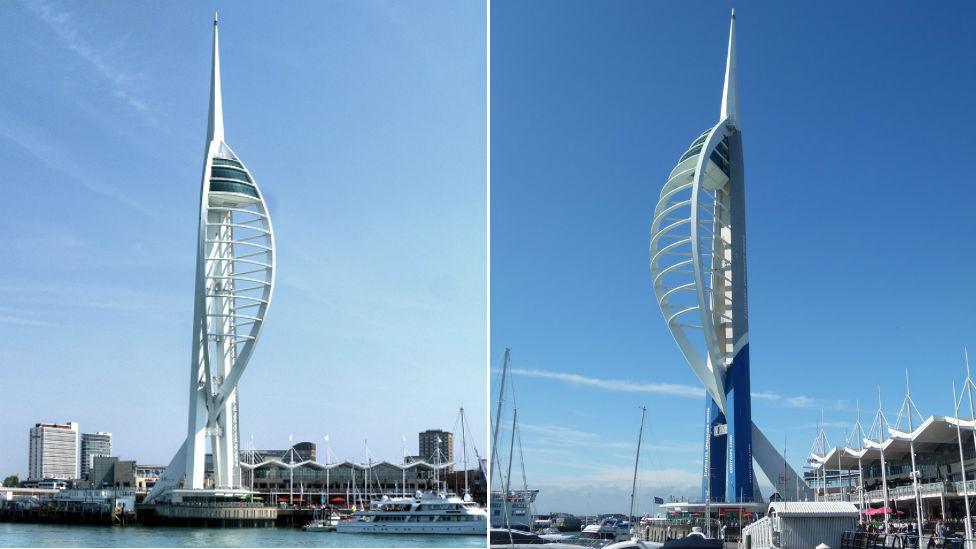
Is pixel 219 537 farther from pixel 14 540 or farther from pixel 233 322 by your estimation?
pixel 233 322

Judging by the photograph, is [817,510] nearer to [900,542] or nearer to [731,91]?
[900,542]

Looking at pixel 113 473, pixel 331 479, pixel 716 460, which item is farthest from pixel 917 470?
pixel 113 473

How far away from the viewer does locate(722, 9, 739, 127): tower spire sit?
108 ft

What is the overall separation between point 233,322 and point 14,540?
14295mm

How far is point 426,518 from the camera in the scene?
3975 cm

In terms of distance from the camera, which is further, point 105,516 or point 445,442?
point 445,442

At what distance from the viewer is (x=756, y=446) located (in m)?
30.3

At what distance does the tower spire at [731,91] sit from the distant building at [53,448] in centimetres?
11021

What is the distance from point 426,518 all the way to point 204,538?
8389 millimetres

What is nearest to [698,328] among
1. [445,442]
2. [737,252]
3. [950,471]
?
[737,252]

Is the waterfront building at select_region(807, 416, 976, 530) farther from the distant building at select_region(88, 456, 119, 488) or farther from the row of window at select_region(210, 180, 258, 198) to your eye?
the distant building at select_region(88, 456, 119, 488)

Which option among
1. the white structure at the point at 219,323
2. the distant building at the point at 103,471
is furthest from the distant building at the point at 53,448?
the white structure at the point at 219,323

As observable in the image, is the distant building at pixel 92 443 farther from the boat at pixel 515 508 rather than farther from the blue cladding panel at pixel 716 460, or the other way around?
the blue cladding panel at pixel 716 460

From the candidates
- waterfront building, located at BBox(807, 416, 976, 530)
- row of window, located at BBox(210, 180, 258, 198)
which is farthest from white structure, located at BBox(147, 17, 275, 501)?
waterfront building, located at BBox(807, 416, 976, 530)
